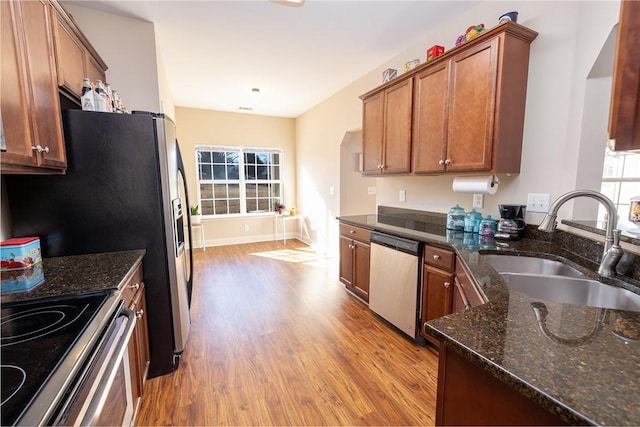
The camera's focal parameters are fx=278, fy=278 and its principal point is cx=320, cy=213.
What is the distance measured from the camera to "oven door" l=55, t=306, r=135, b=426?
→ 0.71 m

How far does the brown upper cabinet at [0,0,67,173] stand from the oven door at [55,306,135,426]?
0.77 m

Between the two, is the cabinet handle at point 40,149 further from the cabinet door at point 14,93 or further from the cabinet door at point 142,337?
the cabinet door at point 142,337

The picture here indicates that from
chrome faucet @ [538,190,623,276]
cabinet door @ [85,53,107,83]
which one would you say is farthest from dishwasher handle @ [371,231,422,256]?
cabinet door @ [85,53,107,83]

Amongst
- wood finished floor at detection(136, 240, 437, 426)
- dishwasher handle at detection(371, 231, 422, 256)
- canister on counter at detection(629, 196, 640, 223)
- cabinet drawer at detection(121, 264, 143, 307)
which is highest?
canister on counter at detection(629, 196, 640, 223)

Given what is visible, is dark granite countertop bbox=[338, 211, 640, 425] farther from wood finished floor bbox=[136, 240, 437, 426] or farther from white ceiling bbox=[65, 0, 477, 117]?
white ceiling bbox=[65, 0, 477, 117]

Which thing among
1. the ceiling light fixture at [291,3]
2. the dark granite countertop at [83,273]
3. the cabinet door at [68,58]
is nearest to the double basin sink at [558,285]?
the dark granite countertop at [83,273]

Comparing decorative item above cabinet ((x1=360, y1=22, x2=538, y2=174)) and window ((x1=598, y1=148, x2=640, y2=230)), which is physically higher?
decorative item above cabinet ((x1=360, y1=22, x2=538, y2=174))

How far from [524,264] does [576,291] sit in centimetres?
37

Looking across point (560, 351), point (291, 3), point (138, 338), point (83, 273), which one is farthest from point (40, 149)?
point (560, 351)

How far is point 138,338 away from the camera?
1.57m

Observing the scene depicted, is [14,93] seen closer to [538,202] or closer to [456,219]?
[456,219]

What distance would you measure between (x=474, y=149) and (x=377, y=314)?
1620mm

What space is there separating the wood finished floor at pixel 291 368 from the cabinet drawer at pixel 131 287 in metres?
0.69

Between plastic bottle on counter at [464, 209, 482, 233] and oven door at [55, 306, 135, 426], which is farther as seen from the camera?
plastic bottle on counter at [464, 209, 482, 233]
